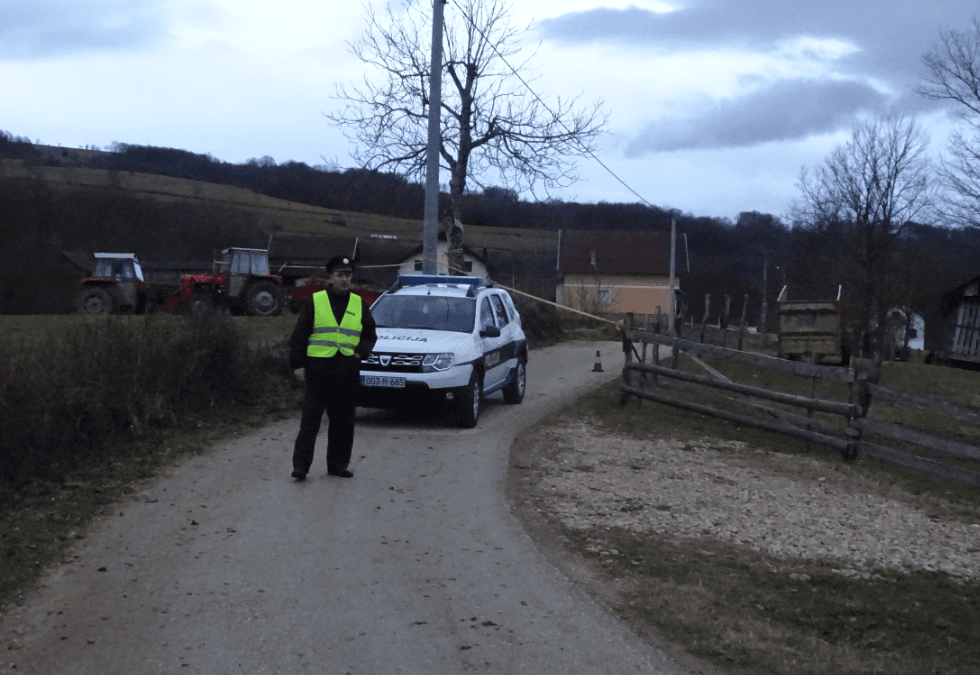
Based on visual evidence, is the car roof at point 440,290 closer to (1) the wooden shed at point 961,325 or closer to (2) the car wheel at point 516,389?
(2) the car wheel at point 516,389

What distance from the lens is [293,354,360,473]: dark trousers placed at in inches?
307

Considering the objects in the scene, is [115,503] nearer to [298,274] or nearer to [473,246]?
[298,274]

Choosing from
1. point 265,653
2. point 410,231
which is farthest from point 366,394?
point 410,231

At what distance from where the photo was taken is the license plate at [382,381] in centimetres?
1060

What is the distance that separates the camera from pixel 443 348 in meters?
10.9

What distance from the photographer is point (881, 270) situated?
44875 millimetres

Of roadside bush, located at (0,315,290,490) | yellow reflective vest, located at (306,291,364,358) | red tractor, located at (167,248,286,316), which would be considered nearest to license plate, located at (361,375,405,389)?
roadside bush, located at (0,315,290,490)

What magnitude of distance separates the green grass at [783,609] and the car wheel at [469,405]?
13.2 feet

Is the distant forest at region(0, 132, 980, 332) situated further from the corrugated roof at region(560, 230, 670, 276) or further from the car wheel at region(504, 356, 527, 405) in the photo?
the car wheel at region(504, 356, 527, 405)

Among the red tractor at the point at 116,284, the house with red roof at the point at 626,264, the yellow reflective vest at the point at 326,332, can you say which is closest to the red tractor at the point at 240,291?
the red tractor at the point at 116,284

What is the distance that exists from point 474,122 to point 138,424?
57.7 feet

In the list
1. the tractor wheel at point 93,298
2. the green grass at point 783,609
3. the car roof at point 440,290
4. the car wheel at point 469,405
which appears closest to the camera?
the green grass at point 783,609

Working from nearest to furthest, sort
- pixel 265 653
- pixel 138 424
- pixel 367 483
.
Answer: pixel 265 653 < pixel 367 483 < pixel 138 424

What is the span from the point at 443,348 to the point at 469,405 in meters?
0.79
